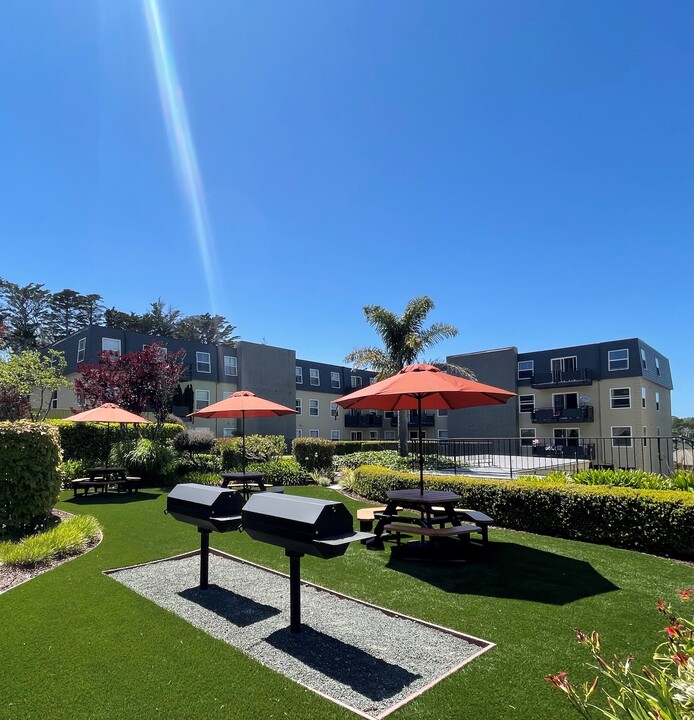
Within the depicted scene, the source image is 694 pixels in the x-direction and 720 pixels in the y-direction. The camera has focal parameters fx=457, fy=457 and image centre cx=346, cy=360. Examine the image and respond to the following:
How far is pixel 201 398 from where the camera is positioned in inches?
1249

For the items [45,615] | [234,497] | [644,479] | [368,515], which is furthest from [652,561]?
[45,615]

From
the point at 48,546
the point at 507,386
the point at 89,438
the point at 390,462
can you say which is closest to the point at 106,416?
the point at 89,438

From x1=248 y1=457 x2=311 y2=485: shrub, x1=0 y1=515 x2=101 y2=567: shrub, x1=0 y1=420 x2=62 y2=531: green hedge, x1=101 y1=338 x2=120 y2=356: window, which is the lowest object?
x1=248 y1=457 x2=311 y2=485: shrub

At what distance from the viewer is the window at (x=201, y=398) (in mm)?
31562

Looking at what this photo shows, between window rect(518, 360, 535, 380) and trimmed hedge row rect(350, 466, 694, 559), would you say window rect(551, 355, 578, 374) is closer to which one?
window rect(518, 360, 535, 380)

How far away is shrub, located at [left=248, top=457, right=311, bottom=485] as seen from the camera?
47.6ft

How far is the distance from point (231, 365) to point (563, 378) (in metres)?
23.8

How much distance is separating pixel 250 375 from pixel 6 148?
24.6 metres

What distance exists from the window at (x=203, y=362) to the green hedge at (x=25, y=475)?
81.8 ft

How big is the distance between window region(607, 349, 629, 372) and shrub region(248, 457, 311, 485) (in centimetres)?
2501

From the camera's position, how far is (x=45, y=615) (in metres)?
4.16

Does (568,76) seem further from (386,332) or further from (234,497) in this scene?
(386,332)

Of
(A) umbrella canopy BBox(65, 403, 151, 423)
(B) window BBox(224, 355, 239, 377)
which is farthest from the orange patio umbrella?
(B) window BBox(224, 355, 239, 377)

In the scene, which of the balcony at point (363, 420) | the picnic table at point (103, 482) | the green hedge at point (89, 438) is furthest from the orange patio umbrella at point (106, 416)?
the balcony at point (363, 420)
